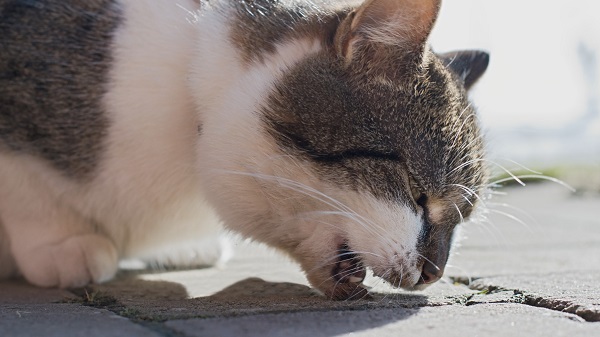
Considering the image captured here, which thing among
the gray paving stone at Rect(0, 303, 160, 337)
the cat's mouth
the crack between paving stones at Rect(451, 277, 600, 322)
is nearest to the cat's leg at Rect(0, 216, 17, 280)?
the gray paving stone at Rect(0, 303, 160, 337)

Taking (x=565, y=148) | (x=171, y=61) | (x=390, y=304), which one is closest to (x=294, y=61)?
(x=171, y=61)

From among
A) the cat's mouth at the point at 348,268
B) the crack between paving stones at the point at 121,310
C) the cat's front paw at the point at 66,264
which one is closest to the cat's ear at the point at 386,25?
the cat's mouth at the point at 348,268

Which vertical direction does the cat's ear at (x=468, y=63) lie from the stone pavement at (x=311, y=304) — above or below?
above

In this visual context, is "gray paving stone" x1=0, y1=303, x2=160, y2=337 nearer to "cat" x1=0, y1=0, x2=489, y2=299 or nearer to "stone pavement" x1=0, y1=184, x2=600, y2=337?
"stone pavement" x1=0, y1=184, x2=600, y2=337

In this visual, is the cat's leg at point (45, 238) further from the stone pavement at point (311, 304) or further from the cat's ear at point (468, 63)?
the cat's ear at point (468, 63)

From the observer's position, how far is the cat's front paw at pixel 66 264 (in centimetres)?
178

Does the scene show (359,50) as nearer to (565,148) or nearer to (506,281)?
(506,281)

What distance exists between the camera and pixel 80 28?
5.84 feet

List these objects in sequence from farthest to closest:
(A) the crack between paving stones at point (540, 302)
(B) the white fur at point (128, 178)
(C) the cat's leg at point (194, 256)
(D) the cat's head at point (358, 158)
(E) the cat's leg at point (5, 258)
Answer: (C) the cat's leg at point (194, 256), (E) the cat's leg at point (5, 258), (B) the white fur at point (128, 178), (D) the cat's head at point (358, 158), (A) the crack between paving stones at point (540, 302)

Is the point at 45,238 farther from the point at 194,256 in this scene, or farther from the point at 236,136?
the point at 236,136

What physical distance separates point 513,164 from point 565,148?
8.53 meters

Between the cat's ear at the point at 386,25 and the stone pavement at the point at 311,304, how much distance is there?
55cm

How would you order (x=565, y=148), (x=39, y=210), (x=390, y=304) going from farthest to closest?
(x=565, y=148) < (x=39, y=210) < (x=390, y=304)

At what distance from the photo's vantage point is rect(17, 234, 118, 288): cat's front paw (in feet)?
5.84
